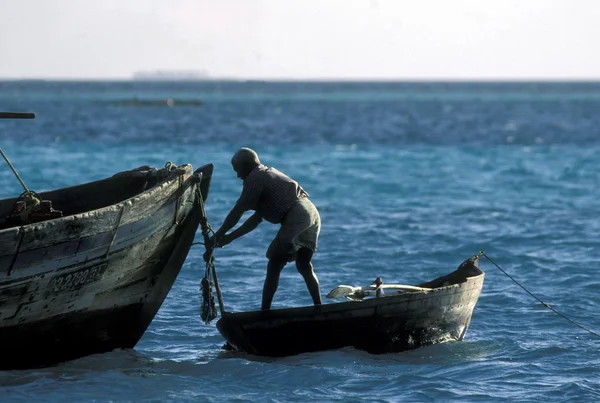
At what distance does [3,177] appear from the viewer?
30109 mm

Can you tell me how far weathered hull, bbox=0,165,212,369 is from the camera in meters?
9.18

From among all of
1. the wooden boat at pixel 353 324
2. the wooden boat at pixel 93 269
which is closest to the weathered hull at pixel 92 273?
the wooden boat at pixel 93 269

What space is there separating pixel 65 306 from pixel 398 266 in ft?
25.3

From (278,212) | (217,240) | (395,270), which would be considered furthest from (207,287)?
(395,270)

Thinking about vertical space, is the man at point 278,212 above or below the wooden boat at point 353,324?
above

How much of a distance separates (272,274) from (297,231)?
1.87 ft

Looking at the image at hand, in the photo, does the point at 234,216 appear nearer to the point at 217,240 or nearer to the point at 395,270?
the point at 217,240

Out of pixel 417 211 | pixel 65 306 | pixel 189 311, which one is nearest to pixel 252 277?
pixel 189 311

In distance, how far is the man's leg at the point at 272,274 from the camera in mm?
10258

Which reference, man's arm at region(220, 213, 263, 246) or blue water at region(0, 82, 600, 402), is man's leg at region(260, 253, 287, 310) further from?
blue water at region(0, 82, 600, 402)

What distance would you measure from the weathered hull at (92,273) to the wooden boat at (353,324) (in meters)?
0.89

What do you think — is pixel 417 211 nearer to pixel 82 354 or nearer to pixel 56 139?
pixel 82 354

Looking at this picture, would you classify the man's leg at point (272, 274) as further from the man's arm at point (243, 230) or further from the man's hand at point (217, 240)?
the man's hand at point (217, 240)

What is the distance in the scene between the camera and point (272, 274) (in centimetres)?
1033
